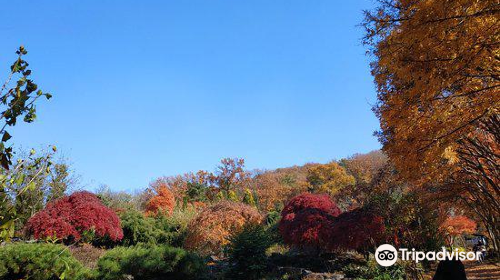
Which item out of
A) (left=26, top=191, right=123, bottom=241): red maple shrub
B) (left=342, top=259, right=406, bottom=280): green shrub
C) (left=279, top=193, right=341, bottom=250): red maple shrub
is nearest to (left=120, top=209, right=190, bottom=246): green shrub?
(left=26, top=191, right=123, bottom=241): red maple shrub

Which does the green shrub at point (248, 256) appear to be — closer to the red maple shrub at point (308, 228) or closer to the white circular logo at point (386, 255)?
the red maple shrub at point (308, 228)

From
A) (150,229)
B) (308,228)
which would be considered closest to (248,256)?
(308,228)

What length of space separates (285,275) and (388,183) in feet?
17.0

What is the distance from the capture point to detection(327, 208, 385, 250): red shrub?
10.0m

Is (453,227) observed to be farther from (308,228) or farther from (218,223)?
(218,223)

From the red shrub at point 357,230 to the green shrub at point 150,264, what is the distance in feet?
13.8

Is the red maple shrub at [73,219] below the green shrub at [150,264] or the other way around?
the other way around

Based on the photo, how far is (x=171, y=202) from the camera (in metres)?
23.8

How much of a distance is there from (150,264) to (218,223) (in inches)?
188

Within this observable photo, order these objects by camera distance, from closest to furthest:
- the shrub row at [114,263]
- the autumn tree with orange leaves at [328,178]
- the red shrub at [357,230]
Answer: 1. the shrub row at [114,263]
2. the red shrub at [357,230]
3. the autumn tree with orange leaves at [328,178]

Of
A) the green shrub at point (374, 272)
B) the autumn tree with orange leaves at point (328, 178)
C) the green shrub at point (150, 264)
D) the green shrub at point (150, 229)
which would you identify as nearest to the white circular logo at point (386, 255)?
the green shrub at point (374, 272)

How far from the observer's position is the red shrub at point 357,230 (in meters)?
10.0

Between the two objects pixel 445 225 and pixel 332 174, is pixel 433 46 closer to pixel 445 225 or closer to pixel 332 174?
pixel 445 225

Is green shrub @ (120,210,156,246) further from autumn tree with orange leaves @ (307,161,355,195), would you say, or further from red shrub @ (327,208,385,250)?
autumn tree with orange leaves @ (307,161,355,195)
